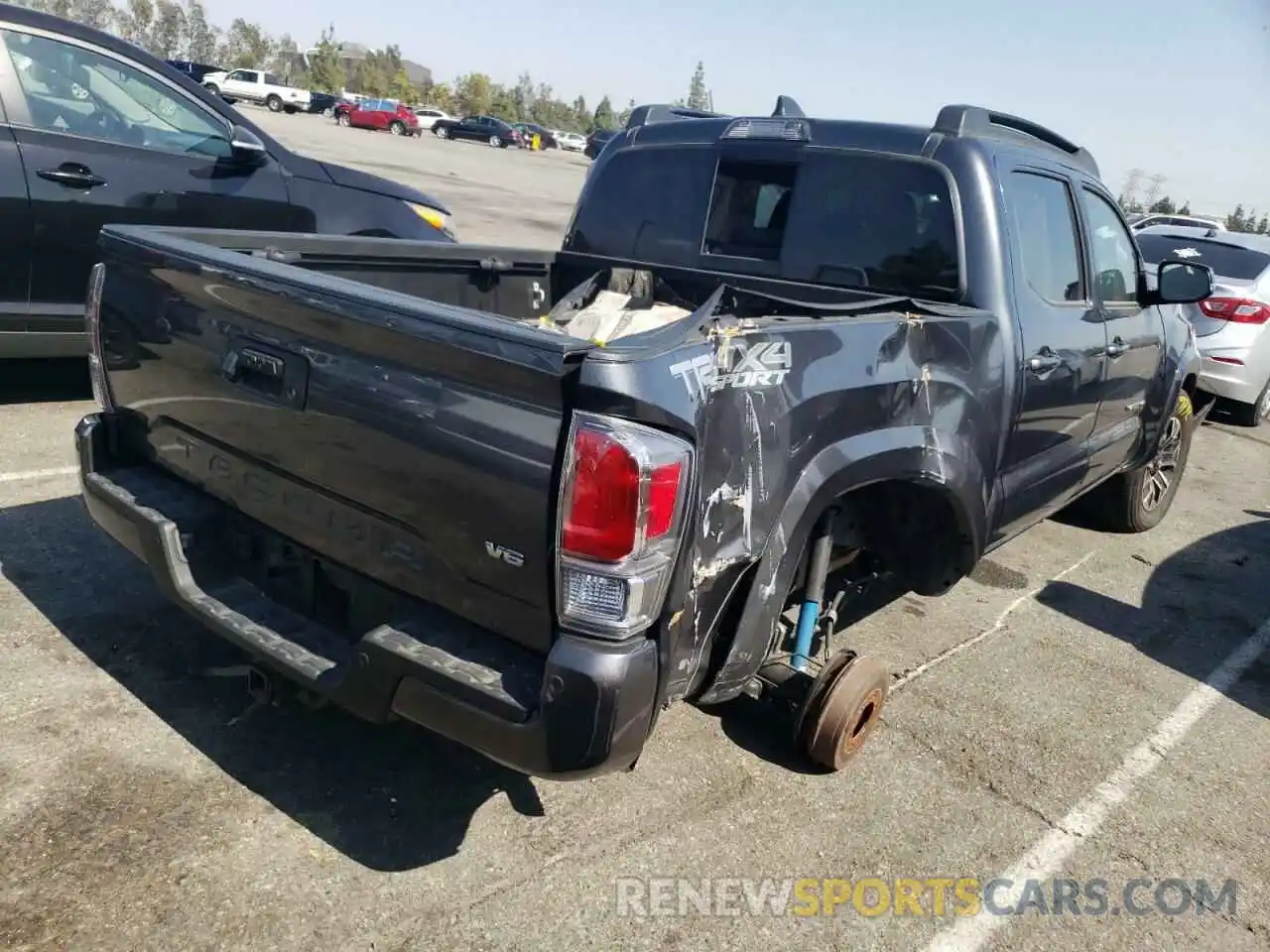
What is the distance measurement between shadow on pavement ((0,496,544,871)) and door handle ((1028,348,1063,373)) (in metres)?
2.27

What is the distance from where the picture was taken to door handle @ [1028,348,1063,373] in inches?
148

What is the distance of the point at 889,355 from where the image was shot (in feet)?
9.73

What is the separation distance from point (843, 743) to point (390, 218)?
458 centimetres

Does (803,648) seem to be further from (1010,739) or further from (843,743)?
(1010,739)

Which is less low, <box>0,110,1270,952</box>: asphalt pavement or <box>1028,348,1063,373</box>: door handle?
<box>1028,348,1063,373</box>: door handle

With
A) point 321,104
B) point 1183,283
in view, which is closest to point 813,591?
point 1183,283

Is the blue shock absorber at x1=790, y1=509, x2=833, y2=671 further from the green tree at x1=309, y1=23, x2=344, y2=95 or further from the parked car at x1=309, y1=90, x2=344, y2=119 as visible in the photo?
the green tree at x1=309, y1=23, x2=344, y2=95

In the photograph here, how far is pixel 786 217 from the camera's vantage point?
3986 millimetres

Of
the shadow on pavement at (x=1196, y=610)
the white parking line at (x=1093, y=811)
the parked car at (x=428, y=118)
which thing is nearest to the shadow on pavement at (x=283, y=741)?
the white parking line at (x=1093, y=811)

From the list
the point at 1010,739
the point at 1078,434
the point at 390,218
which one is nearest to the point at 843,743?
the point at 1010,739

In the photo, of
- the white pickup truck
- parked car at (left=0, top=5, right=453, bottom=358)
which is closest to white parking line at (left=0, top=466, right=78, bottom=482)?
parked car at (left=0, top=5, right=453, bottom=358)

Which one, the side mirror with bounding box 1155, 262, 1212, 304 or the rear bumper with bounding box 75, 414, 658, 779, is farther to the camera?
the side mirror with bounding box 1155, 262, 1212, 304

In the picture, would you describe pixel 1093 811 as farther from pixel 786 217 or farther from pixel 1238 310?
pixel 1238 310

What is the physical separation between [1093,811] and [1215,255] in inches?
299
